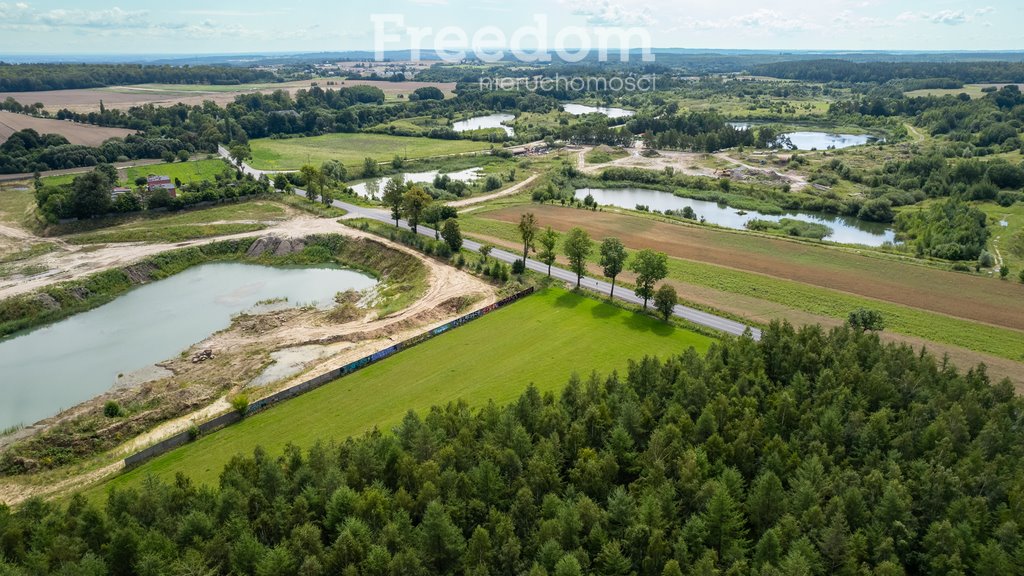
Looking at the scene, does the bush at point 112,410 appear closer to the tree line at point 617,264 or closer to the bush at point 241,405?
the bush at point 241,405

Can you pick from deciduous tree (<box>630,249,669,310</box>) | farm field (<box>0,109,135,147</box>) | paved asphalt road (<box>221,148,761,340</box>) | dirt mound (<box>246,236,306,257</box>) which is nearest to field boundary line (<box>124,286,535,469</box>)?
paved asphalt road (<box>221,148,761,340</box>)

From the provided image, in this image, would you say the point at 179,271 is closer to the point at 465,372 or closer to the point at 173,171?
the point at 465,372

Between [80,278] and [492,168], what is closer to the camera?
[80,278]

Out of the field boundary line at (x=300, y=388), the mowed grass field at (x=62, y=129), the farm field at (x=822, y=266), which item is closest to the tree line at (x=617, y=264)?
the field boundary line at (x=300, y=388)

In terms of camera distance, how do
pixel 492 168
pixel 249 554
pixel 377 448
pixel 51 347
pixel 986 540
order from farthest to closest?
pixel 492 168, pixel 51 347, pixel 377 448, pixel 986 540, pixel 249 554

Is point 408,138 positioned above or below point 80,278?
above

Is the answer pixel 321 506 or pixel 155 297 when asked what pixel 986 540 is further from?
pixel 155 297

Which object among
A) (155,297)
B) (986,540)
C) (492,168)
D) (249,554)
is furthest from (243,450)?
(492,168)
